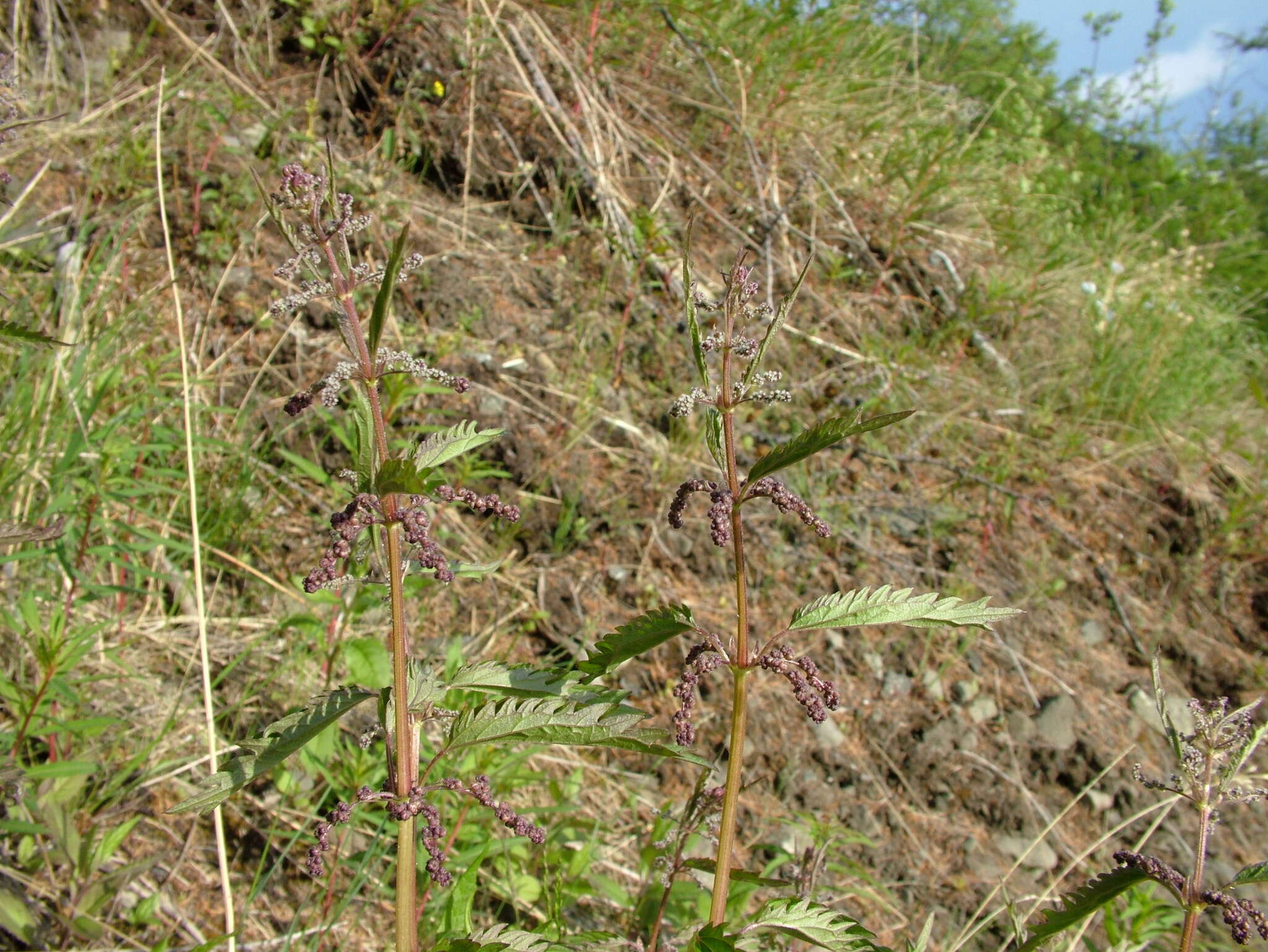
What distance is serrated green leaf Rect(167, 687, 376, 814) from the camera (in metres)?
0.98

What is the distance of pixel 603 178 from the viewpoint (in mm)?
4227

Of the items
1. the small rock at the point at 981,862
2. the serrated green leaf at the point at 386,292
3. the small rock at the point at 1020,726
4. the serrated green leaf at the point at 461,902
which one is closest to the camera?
the serrated green leaf at the point at 386,292

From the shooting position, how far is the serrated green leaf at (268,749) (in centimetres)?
98

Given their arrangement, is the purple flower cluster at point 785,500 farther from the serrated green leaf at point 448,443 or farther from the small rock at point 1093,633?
the small rock at point 1093,633

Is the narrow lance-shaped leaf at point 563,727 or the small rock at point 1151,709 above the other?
the narrow lance-shaped leaf at point 563,727

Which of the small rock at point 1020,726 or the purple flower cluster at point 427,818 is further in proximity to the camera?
the small rock at point 1020,726

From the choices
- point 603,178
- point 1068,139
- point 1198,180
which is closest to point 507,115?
point 603,178

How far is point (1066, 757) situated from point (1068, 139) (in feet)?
22.9

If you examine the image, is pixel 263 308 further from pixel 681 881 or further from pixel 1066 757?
pixel 1066 757

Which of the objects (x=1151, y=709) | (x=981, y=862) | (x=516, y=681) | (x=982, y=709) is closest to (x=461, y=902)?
(x=516, y=681)

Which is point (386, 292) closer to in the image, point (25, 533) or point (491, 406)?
point (25, 533)

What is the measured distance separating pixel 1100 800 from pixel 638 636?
2.68 meters

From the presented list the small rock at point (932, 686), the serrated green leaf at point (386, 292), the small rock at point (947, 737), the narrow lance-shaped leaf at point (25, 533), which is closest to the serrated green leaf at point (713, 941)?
the serrated green leaf at point (386, 292)

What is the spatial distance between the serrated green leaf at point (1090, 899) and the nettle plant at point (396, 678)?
0.49 m
